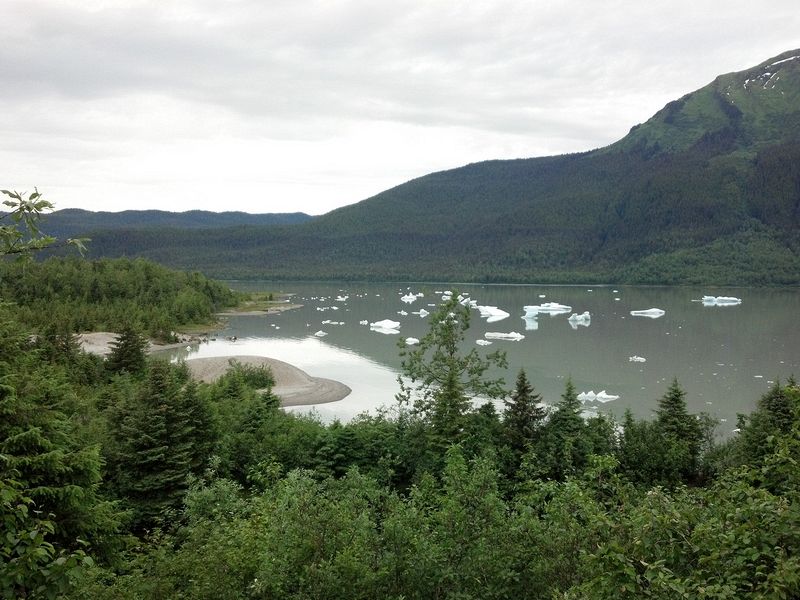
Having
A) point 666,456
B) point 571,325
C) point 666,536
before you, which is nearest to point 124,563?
point 666,536

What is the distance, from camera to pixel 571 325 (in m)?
53.8

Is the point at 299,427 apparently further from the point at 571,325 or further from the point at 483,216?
the point at 483,216

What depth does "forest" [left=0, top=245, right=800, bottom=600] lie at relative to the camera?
3.76 m

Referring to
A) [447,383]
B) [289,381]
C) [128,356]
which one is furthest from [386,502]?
[289,381]

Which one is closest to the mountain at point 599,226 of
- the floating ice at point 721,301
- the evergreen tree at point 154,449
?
the floating ice at point 721,301

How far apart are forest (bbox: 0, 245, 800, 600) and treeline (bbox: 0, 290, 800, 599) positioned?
30 mm

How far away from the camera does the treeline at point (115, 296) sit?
4666cm

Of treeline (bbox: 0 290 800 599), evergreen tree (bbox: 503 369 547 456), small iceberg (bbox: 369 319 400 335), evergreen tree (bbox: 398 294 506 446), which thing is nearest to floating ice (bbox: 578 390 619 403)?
treeline (bbox: 0 290 800 599)

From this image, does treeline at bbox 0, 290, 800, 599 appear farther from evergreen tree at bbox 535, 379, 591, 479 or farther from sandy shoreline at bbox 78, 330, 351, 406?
sandy shoreline at bbox 78, 330, 351, 406

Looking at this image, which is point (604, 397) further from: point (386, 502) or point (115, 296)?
point (115, 296)

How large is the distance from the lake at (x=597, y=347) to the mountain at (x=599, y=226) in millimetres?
43863

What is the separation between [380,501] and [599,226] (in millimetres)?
152842

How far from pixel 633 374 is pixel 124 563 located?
2841cm

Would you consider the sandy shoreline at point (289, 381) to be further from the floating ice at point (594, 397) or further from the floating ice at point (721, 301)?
the floating ice at point (721, 301)
